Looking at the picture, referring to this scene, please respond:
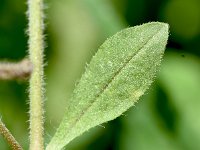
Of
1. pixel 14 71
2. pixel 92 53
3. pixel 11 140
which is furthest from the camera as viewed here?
pixel 92 53

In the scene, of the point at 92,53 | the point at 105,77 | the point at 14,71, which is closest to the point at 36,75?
the point at 105,77

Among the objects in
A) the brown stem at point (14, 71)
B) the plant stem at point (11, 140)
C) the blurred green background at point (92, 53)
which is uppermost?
the brown stem at point (14, 71)

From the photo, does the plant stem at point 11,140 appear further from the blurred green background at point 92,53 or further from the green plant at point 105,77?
the blurred green background at point 92,53

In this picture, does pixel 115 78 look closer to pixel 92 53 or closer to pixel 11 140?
pixel 11 140

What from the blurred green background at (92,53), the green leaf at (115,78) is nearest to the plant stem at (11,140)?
the green leaf at (115,78)

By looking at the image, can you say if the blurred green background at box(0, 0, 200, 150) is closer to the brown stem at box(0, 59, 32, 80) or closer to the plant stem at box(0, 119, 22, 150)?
the plant stem at box(0, 119, 22, 150)

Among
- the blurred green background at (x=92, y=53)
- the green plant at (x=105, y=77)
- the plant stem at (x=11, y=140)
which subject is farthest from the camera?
the blurred green background at (x=92, y=53)

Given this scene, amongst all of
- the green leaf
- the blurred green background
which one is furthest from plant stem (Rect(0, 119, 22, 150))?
the blurred green background

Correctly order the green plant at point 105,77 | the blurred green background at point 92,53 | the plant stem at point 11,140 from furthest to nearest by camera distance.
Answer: the blurred green background at point 92,53
the green plant at point 105,77
the plant stem at point 11,140
